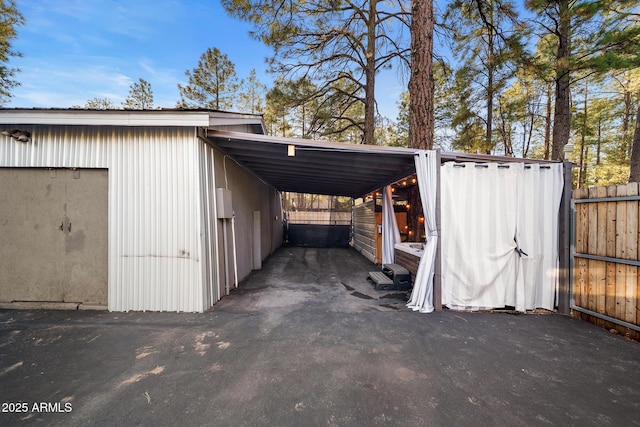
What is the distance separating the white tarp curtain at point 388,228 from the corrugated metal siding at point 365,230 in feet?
4.56

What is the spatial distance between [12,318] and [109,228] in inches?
67.4

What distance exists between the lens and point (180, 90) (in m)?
13.4

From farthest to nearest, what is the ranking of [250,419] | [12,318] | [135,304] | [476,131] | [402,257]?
[476,131] → [402,257] → [135,304] → [12,318] → [250,419]

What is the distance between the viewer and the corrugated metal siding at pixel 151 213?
3.71 metres

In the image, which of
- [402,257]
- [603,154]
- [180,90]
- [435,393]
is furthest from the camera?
[603,154]

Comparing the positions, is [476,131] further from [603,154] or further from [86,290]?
[86,290]

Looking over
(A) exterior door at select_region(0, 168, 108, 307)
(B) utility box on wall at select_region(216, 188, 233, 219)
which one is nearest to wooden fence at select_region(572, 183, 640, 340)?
(B) utility box on wall at select_region(216, 188, 233, 219)

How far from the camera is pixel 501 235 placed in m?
3.90

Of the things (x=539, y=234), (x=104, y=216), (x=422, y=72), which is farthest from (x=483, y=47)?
(x=104, y=216)

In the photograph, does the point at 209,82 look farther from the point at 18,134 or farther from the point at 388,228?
the point at 388,228

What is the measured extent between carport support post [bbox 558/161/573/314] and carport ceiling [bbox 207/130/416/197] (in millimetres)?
2359

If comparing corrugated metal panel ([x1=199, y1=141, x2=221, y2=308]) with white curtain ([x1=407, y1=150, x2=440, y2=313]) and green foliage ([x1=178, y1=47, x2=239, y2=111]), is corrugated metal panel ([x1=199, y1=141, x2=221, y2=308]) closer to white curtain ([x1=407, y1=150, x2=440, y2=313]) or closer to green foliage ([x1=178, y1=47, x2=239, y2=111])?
white curtain ([x1=407, y1=150, x2=440, y2=313])

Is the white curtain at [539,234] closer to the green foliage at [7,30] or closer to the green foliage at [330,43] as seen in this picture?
the green foliage at [330,43]

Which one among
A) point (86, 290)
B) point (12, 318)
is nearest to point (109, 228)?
point (86, 290)
